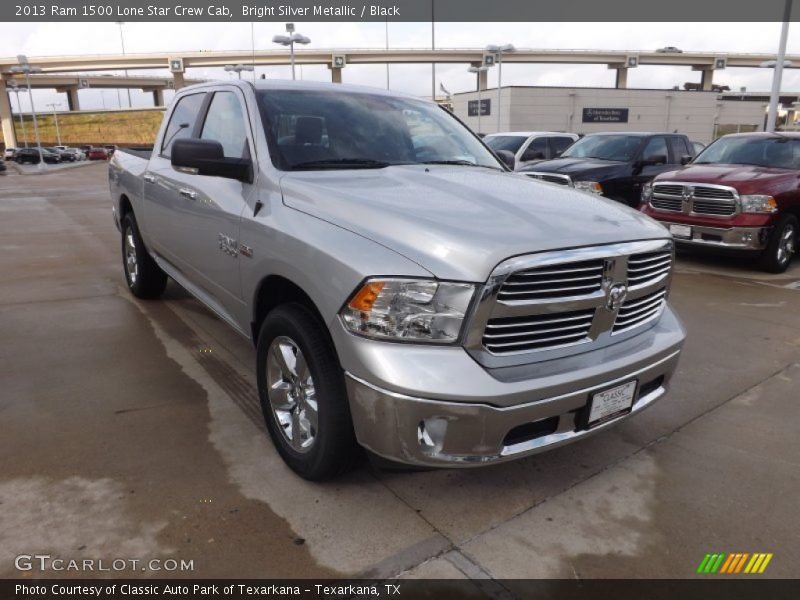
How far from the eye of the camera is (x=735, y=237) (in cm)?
731

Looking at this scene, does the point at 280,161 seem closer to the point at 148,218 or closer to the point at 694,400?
the point at 148,218

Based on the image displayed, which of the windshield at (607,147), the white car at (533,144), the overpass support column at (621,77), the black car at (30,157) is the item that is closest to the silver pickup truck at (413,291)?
the windshield at (607,147)

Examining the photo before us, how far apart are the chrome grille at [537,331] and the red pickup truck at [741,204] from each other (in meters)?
5.83

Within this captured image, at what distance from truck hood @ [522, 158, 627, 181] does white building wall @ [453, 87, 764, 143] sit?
3826 centimetres

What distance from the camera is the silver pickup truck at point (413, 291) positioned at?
7.43ft

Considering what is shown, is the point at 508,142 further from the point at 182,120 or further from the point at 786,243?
the point at 182,120

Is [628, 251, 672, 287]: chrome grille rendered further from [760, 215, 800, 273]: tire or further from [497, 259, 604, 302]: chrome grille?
[760, 215, 800, 273]: tire

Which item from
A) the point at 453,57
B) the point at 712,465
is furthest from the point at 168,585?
the point at 453,57

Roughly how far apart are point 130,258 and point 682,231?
648 centimetres

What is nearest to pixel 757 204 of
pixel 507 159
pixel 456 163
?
pixel 507 159

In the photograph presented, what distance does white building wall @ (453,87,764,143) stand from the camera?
155ft

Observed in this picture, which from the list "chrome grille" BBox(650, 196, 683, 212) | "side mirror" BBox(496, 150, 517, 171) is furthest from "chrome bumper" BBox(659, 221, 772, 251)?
"side mirror" BBox(496, 150, 517, 171)

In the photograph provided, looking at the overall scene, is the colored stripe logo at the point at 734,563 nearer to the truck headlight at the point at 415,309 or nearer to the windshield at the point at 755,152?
Answer: the truck headlight at the point at 415,309

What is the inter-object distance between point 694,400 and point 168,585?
317cm
